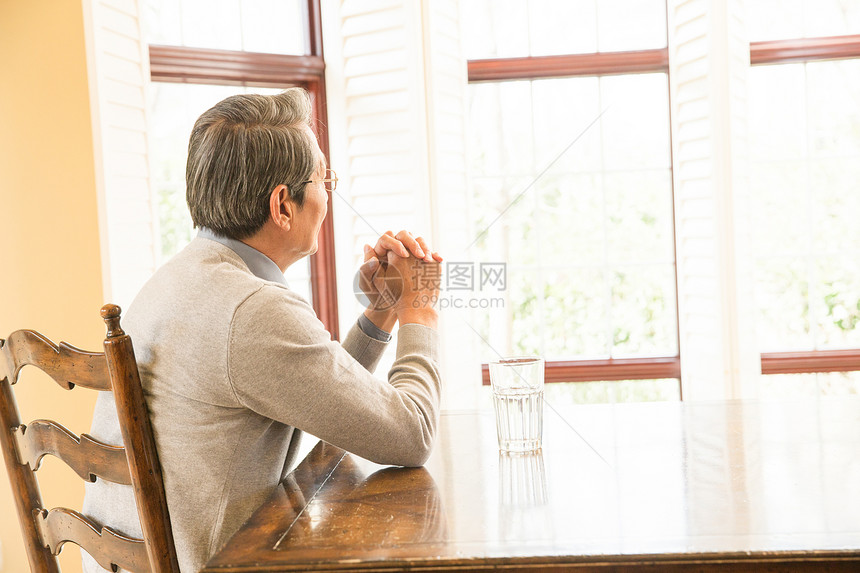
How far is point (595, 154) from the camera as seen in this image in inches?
105

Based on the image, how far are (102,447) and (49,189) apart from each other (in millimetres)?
1295

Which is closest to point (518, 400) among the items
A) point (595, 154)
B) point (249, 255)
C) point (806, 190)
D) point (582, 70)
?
point (249, 255)

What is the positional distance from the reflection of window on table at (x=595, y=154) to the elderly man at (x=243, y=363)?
1559 mm

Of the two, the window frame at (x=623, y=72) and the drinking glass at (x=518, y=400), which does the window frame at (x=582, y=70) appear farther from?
the drinking glass at (x=518, y=400)

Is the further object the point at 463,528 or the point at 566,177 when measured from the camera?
the point at 566,177

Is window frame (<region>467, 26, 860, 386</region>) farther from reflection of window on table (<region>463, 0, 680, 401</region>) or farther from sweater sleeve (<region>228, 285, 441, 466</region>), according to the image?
sweater sleeve (<region>228, 285, 441, 466</region>)

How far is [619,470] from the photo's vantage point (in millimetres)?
1036

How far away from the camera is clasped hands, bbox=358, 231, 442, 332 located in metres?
1.25

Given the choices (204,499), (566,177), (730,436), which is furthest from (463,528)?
(566,177)

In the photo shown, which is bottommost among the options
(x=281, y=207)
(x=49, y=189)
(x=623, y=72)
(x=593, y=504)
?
(x=593, y=504)

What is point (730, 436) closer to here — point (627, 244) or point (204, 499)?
point (204, 499)

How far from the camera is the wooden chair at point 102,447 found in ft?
3.11

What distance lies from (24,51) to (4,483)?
119 centimetres

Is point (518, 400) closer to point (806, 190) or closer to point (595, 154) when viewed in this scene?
point (595, 154)
